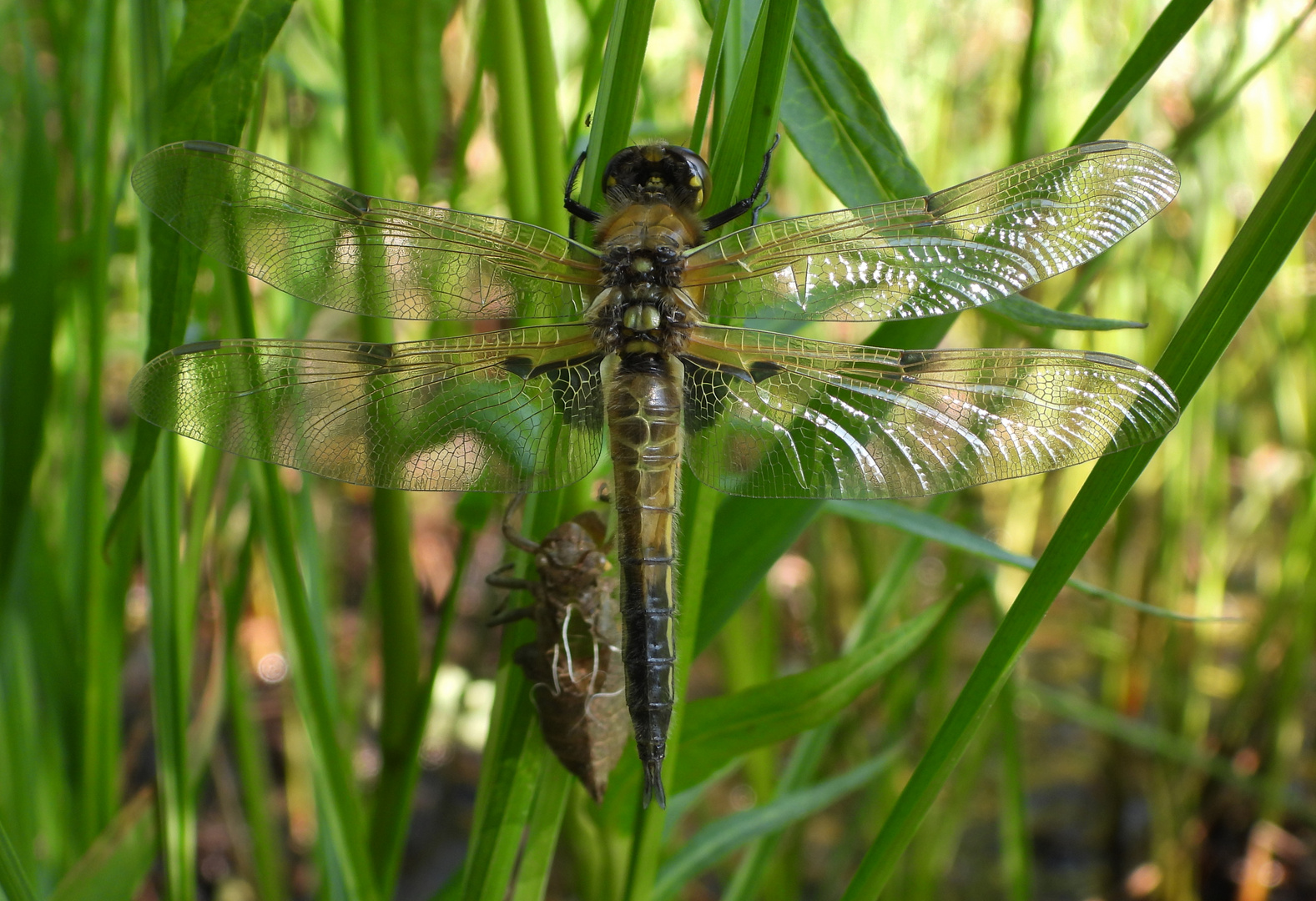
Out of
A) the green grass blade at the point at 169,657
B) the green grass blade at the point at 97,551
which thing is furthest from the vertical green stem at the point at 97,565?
the green grass blade at the point at 169,657

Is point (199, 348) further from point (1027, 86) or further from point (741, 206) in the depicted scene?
point (1027, 86)

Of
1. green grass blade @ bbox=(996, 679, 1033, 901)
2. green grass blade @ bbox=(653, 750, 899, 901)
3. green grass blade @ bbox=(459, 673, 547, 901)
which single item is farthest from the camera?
green grass blade @ bbox=(996, 679, 1033, 901)

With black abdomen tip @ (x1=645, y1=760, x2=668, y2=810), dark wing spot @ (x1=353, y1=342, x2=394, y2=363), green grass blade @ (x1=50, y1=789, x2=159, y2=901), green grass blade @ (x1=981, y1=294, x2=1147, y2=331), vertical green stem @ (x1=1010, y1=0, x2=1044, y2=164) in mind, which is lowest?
green grass blade @ (x1=50, y1=789, x2=159, y2=901)

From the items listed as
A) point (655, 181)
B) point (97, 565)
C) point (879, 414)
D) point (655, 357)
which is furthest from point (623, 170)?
point (97, 565)

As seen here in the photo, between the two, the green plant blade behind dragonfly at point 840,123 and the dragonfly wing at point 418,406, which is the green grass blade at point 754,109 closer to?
the green plant blade behind dragonfly at point 840,123

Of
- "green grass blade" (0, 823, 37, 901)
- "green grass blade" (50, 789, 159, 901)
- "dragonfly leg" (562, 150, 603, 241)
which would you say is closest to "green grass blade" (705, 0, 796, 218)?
"dragonfly leg" (562, 150, 603, 241)

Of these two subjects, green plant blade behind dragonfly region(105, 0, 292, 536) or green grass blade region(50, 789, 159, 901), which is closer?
green plant blade behind dragonfly region(105, 0, 292, 536)

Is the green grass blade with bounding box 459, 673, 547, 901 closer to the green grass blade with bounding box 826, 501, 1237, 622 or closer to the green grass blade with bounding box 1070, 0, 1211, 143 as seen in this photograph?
the green grass blade with bounding box 826, 501, 1237, 622
